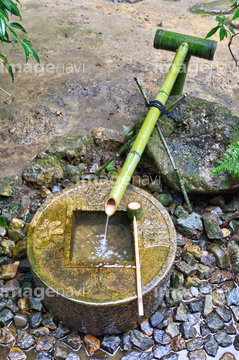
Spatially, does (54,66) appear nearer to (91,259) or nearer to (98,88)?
(98,88)

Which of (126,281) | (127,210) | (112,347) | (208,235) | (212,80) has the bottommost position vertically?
(112,347)

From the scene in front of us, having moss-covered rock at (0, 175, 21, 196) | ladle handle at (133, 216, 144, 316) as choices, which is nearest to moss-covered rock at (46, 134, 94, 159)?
moss-covered rock at (0, 175, 21, 196)

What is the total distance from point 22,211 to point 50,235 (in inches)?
37.8

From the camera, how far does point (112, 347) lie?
3113 millimetres

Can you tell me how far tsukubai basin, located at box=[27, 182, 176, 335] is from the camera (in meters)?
2.96

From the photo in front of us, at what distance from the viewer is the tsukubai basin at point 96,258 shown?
2.96 metres

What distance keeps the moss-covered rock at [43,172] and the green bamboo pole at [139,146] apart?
1.39 m

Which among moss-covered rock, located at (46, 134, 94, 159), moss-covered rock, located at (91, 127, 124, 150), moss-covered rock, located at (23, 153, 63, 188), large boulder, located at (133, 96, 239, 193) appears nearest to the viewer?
large boulder, located at (133, 96, 239, 193)

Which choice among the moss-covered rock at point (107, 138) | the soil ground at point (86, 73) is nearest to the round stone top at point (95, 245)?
the moss-covered rock at point (107, 138)

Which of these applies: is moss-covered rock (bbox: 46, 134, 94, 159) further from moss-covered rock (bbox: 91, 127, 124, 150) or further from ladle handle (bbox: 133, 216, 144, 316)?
ladle handle (bbox: 133, 216, 144, 316)

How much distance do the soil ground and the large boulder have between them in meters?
0.95

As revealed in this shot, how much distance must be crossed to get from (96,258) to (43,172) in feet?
4.94

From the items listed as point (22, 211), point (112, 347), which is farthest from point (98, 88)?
point (112, 347)

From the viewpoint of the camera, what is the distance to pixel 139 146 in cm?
353
